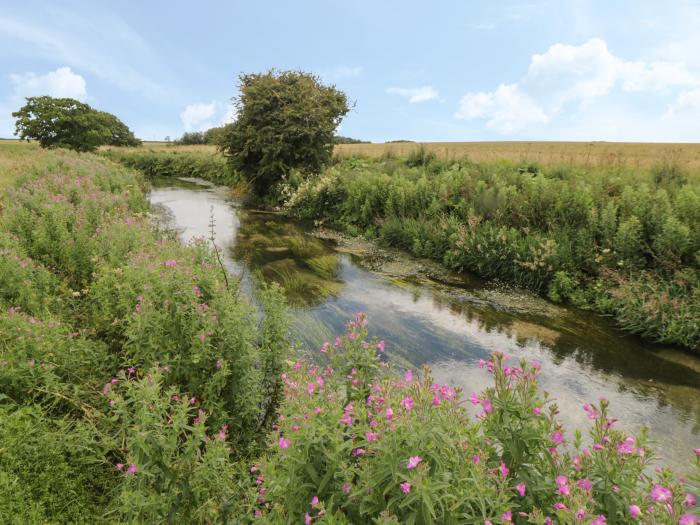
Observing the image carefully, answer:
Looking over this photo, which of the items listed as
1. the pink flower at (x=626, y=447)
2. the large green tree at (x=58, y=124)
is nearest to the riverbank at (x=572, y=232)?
the pink flower at (x=626, y=447)

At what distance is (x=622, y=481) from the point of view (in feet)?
6.05

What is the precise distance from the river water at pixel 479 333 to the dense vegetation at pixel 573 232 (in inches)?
18.7

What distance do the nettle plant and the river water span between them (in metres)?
1.59

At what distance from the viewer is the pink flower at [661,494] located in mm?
1610

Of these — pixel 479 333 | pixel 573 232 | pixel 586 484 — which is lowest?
pixel 479 333

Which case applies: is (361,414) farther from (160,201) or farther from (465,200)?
(160,201)

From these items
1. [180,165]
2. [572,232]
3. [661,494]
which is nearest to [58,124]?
[180,165]

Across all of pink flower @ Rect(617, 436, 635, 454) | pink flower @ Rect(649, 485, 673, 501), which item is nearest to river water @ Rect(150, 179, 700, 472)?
pink flower @ Rect(617, 436, 635, 454)

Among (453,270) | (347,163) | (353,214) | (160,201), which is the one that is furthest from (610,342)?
(160,201)

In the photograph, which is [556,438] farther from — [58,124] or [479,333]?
[58,124]

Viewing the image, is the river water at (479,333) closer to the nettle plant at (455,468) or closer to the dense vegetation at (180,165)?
the nettle plant at (455,468)

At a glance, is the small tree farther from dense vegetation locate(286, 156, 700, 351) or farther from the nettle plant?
the nettle plant

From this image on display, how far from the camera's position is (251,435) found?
146 inches

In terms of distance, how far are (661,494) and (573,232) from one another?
788cm
